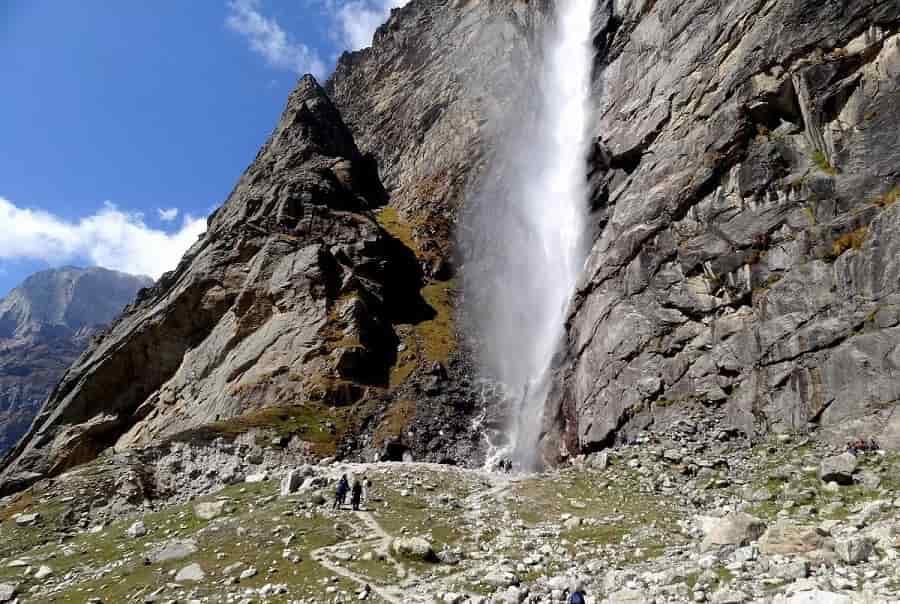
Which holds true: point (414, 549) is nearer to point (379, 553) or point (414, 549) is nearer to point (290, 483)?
point (379, 553)

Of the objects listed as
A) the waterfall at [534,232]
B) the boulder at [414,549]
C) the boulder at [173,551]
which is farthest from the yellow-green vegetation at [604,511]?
the waterfall at [534,232]

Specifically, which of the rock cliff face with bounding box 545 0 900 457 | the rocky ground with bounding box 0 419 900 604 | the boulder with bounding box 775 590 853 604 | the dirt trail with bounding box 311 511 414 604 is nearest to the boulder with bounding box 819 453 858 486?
the rocky ground with bounding box 0 419 900 604

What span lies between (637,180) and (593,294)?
9.72m

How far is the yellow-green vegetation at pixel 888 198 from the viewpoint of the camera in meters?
28.9

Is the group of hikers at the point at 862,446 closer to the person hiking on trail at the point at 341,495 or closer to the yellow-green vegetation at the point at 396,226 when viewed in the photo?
the person hiking on trail at the point at 341,495

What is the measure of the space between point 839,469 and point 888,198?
51.6 ft

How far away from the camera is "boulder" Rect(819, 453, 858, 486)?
67.9 feet

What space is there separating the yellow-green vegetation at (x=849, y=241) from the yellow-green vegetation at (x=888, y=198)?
1.52 metres

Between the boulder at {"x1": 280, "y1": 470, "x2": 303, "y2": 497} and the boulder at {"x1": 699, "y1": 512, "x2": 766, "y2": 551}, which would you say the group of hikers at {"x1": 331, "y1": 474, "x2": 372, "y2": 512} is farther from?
the boulder at {"x1": 699, "y1": 512, "x2": 766, "y2": 551}

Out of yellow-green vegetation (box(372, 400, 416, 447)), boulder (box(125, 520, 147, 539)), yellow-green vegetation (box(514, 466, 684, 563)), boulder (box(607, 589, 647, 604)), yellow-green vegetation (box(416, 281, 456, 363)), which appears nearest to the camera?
boulder (box(607, 589, 647, 604))

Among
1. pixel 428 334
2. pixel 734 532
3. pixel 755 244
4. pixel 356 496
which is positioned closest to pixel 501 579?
pixel 734 532

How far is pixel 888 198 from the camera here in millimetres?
29281

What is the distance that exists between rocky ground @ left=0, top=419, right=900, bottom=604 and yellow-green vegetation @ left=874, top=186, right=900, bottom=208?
41.3 ft

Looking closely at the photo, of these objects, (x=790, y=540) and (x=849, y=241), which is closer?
(x=790, y=540)
